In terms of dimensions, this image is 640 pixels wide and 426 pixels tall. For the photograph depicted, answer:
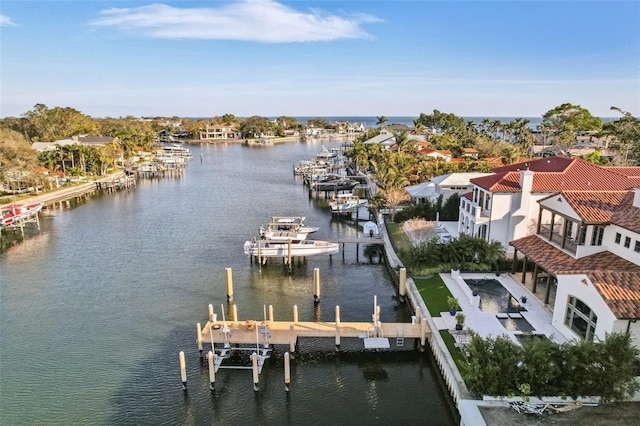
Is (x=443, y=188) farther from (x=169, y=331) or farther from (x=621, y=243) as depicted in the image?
(x=169, y=331)

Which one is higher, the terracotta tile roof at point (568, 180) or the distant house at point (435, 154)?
the terracotta tile roof at point (568, 180)

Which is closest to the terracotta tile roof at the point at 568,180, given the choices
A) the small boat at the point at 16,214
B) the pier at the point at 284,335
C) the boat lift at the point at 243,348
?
the pier at the point at 284,335

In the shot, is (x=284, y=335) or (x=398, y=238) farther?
(x=398, y=238)

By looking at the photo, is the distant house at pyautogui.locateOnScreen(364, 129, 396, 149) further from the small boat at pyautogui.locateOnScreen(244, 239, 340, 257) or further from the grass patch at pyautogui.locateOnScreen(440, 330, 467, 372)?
the grass patch at pyautogui.locateOnScreen(440, 330, 467, 372)

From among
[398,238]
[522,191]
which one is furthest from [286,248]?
[522,191]

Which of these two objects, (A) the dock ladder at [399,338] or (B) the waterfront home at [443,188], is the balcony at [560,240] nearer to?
(A) the dock ladder at [399,338]
